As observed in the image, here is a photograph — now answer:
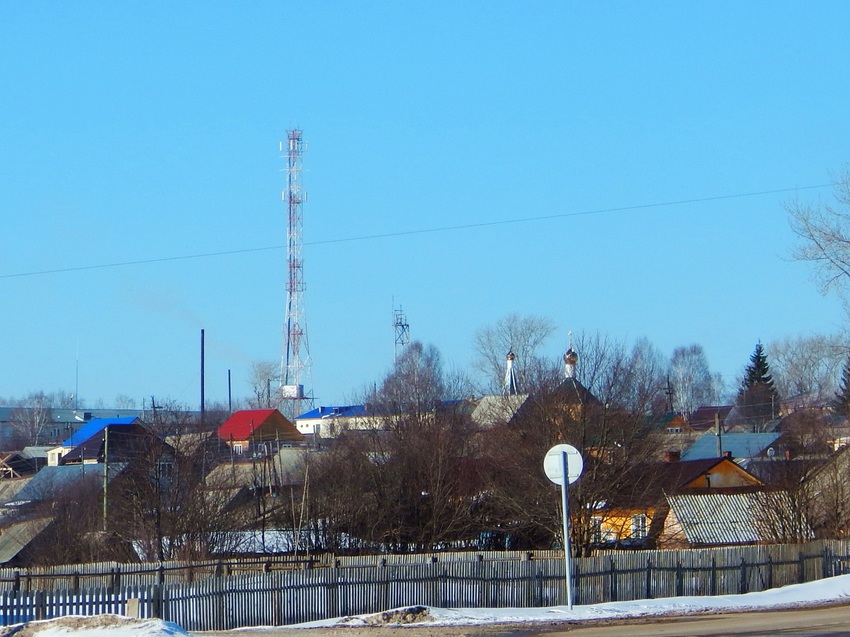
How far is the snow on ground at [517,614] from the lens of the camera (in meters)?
16.9

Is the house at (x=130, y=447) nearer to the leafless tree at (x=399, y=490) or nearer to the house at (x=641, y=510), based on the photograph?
the leafless tree at (x=399, y=490)

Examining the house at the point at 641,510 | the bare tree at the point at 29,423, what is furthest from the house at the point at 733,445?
the bare tree at the point at 29,423

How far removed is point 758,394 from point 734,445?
45.8 meters

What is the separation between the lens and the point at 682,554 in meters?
27.4

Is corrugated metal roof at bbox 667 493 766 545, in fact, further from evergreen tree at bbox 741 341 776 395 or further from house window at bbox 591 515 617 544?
evergreen tree at bbox 741 341 776 395

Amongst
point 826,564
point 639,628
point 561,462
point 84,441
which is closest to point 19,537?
point 826,564

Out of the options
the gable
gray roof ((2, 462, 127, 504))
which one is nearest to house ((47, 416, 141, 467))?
the gable

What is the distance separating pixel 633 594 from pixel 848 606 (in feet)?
15.5

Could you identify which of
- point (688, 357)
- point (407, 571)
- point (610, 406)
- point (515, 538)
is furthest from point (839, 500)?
point (688, 357)

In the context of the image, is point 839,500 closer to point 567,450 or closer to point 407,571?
point 407,571

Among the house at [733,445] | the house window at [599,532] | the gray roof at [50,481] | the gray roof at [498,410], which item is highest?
the gray roof at [498,410]

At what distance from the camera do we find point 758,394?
11769 cm

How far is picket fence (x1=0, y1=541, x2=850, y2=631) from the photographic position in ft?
72.1

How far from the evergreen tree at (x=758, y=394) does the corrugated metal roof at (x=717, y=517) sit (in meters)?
66.1
